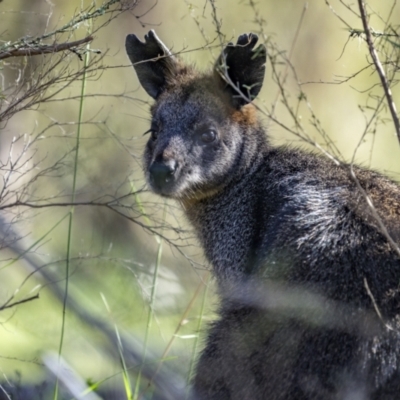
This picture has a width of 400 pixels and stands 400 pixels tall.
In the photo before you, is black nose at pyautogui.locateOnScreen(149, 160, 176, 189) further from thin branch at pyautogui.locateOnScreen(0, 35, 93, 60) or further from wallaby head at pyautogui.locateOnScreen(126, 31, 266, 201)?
thin branch at pyautogui.locateOnScreen(0, 35, 93, 60)

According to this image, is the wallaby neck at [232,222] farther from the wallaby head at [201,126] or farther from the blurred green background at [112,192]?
the blurred green background at [112,192]

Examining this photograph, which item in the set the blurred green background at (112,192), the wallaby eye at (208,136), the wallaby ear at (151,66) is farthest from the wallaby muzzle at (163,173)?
the wallaby ear at (151,66)

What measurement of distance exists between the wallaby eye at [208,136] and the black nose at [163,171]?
39cm

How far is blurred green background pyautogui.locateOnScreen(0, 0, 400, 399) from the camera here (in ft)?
18.4

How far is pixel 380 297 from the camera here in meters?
4.03

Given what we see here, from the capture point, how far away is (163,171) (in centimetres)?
530

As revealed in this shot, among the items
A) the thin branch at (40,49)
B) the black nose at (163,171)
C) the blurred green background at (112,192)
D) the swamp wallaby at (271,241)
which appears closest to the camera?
the swamp wallaby at (271,241)

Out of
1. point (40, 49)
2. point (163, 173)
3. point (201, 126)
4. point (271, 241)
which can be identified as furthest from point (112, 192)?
point (40, 49)

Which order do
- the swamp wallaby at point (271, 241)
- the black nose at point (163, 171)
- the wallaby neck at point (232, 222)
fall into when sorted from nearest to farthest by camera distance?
the swamp wallaby at point (271, 241)
the wallaby neck at point (232, 222)
the black nose at point (163, 171)

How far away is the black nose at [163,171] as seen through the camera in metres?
5.30

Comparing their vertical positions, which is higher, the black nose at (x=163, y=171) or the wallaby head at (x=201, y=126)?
the wallaby head at (x=201, y=126)

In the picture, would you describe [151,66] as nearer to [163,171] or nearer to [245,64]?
[245,64]

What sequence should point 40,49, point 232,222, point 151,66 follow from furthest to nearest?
point 151,66 < point 232,222 < point 40,49

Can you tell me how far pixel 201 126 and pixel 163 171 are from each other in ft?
1.79
